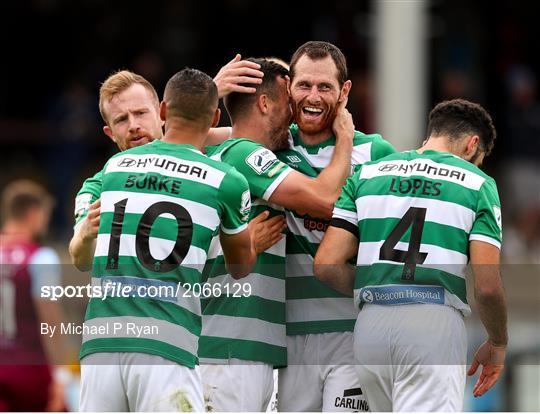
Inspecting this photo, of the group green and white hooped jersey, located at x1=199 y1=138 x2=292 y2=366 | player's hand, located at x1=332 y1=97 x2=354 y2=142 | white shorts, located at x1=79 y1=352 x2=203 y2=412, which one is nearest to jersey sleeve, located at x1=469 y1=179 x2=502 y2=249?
player's hand, located at x1=332 y1=97 x2=354 y2=142

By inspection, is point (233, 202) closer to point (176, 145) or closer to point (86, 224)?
point (176, 145)

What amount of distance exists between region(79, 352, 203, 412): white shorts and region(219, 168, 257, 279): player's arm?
0.56m

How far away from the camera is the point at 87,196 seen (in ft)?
20.5

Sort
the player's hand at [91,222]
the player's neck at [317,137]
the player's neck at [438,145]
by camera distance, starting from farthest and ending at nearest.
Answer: the player's neck at [317,137]
the player's neck at [438,145]
the player's hand at [91,222]

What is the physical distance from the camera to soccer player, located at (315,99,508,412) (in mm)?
5730

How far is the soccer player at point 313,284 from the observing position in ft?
20.7

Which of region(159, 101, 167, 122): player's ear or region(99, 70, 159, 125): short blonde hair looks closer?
region(159, 101, 167, 122): player's ear

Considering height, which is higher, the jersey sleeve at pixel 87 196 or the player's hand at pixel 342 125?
the player's hand at pixel 342 125

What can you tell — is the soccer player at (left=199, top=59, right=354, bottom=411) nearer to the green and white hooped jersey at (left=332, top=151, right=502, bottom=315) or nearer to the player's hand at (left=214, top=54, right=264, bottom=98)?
the player's hand at (left=214, top=54, right=264, bottom=98)

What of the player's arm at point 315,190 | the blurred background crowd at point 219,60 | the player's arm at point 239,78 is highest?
the blurred background crowd at point 219,60

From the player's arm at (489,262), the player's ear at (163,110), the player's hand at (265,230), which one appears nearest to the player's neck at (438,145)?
the player's arm at (489,262)

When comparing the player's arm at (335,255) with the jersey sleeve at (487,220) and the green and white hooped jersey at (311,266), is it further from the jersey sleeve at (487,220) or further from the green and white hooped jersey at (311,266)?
the jersey sleeve at (487,220)

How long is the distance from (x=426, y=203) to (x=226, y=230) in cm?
86

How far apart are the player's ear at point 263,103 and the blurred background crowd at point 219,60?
7022mm
